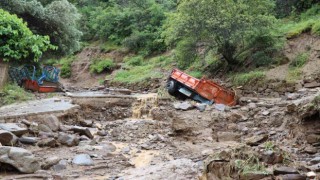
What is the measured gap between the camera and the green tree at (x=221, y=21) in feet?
51.5

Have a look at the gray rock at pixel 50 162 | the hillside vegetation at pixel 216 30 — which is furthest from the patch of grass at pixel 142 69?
the gray rock at pixel 50 162

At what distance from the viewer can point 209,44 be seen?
55.6ft

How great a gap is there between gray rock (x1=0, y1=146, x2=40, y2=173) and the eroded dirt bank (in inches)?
0.7

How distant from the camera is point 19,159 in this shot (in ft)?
21.6

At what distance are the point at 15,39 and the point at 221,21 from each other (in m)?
8.41

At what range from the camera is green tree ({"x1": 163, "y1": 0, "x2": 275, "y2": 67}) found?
618 inches

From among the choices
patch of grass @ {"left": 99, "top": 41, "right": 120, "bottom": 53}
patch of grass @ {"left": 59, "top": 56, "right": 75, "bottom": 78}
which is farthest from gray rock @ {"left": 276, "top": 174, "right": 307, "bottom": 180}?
patch of grass @ {"left": 59, "top": 56, "right": 75, "bottom": 78}

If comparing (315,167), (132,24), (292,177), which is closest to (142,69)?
(132,24)

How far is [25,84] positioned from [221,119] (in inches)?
385

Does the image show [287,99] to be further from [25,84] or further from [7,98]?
[25,84]

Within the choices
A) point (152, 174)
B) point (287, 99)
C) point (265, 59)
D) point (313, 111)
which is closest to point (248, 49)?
point (265, 59)

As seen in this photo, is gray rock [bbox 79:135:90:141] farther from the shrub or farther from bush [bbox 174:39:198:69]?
bush [bbox 174:39:198:69]

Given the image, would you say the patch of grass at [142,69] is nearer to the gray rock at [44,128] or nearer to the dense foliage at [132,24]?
the dense foliage at [132,24]

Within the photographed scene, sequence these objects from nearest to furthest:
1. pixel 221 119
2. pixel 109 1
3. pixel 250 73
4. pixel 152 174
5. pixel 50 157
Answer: pixel 152 174 < pixel 50 157 < pixel 221 119 < pixel 250 73 < pixel 109 1
